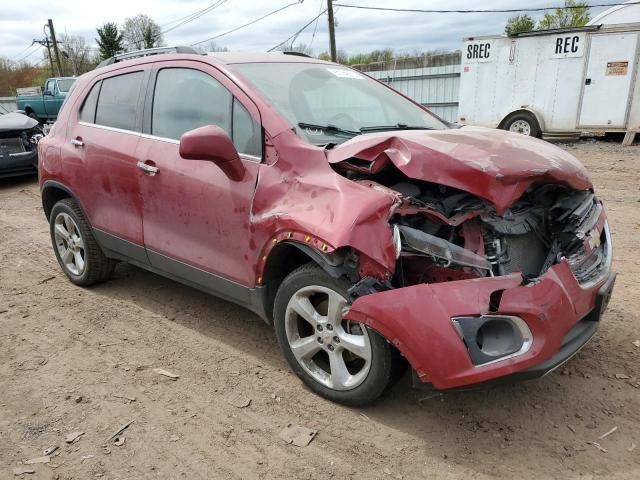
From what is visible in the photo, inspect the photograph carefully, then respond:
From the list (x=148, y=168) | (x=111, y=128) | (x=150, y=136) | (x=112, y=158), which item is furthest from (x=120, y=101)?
(x=148, y=168)

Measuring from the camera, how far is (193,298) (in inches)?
171

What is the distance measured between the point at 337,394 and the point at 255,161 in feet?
4.52

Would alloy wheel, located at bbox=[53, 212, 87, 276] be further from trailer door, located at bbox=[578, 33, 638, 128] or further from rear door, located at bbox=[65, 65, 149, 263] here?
trailer door, located at bbox=[578, 33, 638, 128]

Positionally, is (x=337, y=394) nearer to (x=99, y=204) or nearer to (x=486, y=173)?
(x=486, y=173)

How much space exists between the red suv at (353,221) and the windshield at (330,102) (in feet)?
0.05

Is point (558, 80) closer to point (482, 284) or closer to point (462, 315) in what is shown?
point (482, 284)

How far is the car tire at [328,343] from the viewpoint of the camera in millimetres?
2592

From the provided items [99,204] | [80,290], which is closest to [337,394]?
[99,204]

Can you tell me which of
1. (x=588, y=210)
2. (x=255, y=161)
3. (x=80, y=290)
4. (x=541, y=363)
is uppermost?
(x=255, y=161)

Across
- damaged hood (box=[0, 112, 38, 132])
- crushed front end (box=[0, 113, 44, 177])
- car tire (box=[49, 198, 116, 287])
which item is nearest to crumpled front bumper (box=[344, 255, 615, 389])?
car tire (box=[49, 198, 116, 287])

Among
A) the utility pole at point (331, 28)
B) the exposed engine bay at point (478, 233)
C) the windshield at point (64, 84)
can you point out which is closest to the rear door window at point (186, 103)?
the exposed engine bay at point (478, 233)

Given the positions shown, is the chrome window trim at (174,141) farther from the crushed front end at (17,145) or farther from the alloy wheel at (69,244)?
the crushed front end at (17,145)

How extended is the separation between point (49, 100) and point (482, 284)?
70.1 ft

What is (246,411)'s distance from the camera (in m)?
2.86
